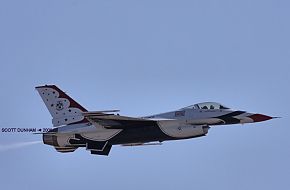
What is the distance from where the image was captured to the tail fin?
105ft

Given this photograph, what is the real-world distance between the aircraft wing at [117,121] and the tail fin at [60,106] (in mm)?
1840

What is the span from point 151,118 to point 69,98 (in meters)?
4.70

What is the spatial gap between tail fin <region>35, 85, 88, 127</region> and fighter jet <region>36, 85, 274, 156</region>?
69cm

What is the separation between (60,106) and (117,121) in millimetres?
3959

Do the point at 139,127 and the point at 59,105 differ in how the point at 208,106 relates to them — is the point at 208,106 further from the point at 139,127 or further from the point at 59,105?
the point at 59,105

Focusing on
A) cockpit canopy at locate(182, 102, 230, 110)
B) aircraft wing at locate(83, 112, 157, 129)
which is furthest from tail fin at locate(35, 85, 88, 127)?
cockpit canopy at locate(182, 102, 230, 110)

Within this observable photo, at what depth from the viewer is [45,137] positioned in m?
30.5

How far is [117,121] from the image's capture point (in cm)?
2986

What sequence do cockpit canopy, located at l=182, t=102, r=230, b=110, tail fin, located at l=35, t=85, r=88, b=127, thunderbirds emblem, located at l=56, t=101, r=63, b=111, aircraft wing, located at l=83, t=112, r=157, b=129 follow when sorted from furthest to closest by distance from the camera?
thunderbirds emblem, located at l=56, t=101, r=63, b=111 → tail fin, located at l=35, t=85, r=88, b=127 → cockpit canopy, located at l=182, t=102, r=230, b=110 → aircraft wing, located at l=83, t=112, r=157, b=129

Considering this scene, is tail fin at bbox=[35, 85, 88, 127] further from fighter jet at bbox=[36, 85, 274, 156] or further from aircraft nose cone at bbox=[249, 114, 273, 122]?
aircraft nose cone at bbox=[249, 114, 273, 122]

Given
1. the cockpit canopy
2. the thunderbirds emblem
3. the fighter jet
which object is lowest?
the fighter jet

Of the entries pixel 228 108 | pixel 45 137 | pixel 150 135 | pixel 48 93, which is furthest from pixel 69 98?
pixel 228 108

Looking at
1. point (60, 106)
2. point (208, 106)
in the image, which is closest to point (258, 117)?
point (208, 106)

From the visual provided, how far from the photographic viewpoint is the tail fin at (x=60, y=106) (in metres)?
32.0
